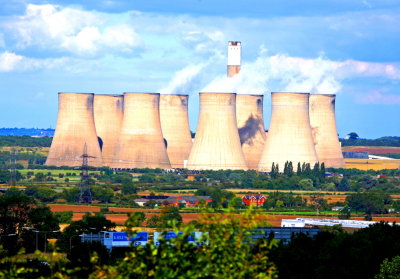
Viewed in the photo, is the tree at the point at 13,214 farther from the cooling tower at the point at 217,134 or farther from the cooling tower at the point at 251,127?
the cooling tower at the point at 251,127

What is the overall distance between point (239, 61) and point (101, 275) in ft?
191

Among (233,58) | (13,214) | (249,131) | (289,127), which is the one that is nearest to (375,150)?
(233,58)

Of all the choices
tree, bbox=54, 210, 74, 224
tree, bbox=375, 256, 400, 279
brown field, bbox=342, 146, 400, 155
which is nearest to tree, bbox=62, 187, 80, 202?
tree, bbox=54, 210, 74, 224

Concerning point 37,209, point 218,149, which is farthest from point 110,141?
point 37,209

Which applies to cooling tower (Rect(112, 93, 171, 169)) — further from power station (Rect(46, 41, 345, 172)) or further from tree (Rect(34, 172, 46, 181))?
tree (Rect(34, 172, 46, 181))

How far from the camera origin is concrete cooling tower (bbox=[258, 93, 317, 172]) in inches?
2191

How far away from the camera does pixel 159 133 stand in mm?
58562

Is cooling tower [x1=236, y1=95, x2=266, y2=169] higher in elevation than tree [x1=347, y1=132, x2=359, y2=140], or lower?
lower

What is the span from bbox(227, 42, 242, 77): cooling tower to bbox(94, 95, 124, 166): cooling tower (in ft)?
24.9

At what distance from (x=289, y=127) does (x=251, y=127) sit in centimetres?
672

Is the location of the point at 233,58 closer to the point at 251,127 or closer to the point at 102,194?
the point at 251,127

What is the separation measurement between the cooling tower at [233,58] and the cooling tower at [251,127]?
429cm

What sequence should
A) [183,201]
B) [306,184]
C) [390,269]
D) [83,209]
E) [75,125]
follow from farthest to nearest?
1. [75,125]
2. [306,184]
3. [183,201]
4. [83,209]
5. [390,269]

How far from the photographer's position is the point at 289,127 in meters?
55.6
